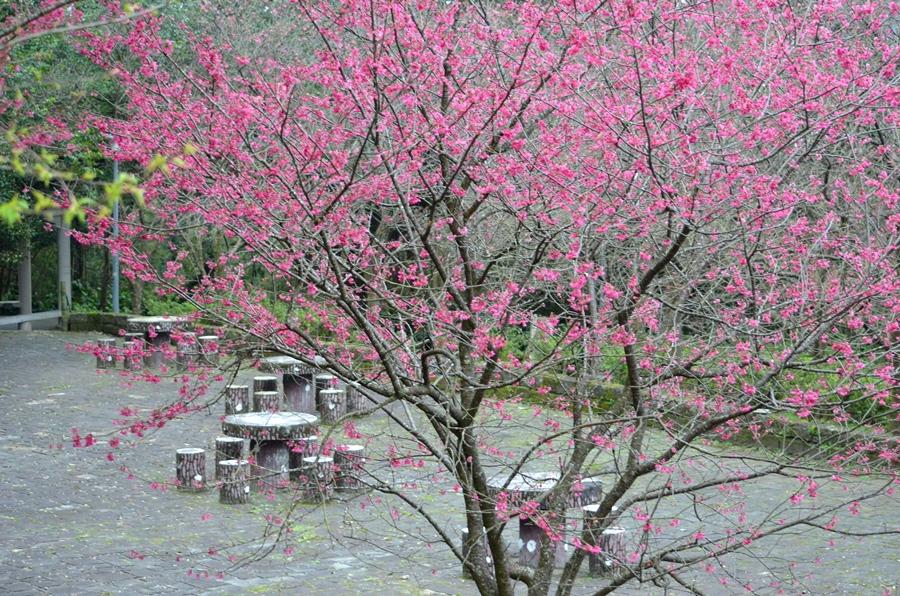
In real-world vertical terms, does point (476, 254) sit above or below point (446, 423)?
above

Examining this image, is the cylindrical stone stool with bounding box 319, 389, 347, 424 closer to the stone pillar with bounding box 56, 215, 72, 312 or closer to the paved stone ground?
the paved stone ground

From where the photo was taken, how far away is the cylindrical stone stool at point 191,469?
9.02 meters

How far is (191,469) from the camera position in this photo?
29.7 ft

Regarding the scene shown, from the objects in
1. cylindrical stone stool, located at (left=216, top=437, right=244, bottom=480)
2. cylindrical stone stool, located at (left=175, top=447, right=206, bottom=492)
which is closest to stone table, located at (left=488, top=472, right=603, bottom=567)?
cylindrical stone stool, located at (left=216, top=437, right=244, bottom=480)

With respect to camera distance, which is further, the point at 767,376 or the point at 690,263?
the point at 690,263

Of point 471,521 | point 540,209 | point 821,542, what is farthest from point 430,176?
point 821,542

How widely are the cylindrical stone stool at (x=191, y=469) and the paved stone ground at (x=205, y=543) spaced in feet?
0.39

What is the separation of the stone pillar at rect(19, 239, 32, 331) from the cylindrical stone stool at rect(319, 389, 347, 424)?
11564mm

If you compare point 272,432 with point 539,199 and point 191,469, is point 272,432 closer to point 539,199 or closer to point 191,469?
point 191,469

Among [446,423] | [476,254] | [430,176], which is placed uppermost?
[430,176]

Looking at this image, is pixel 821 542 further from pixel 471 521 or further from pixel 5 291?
pixel 5 291

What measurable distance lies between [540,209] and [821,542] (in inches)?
175

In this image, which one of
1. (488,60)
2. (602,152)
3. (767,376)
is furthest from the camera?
(602,152)

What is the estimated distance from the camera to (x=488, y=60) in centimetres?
493
